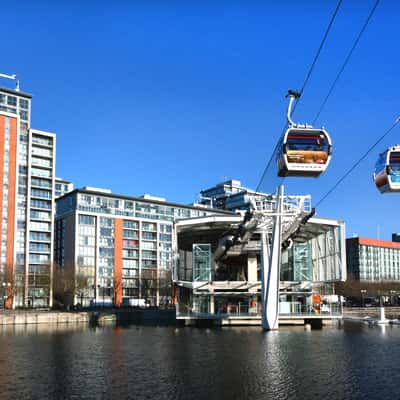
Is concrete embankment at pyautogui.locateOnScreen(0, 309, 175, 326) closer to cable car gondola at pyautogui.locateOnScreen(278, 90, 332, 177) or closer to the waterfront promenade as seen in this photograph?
the waterfront promenade

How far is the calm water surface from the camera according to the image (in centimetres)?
2395

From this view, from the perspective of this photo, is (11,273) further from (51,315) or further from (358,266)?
(358,266)

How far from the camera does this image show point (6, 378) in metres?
27.6

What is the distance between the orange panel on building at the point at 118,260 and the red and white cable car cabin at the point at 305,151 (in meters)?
115

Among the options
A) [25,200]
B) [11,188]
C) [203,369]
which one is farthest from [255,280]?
[11,188]

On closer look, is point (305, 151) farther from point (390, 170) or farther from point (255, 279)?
point (255, 279)

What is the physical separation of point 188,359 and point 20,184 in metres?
102

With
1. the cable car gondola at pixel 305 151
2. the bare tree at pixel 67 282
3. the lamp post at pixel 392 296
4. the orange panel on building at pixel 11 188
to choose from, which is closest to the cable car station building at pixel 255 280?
the cable car gondola at pixel 305 151

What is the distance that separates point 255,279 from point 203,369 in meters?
53.2

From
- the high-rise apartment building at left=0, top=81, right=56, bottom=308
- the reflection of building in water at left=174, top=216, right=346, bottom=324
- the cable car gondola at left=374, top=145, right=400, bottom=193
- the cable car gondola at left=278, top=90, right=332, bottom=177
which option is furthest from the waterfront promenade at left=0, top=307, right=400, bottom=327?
the cable car gondola at left=374, top=145, right=400, bottom=193

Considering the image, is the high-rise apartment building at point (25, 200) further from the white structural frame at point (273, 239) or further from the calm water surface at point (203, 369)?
the calm water surface at point (203, 369)

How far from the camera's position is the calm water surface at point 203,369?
78.6 ft

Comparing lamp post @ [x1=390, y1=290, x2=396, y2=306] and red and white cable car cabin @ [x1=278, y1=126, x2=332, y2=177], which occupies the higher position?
red and white cable car cabin @ [x1=278, y1=126, x2=332, y2=177]

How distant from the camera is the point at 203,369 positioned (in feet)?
99.2
